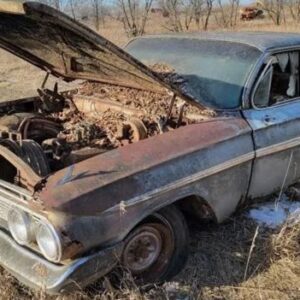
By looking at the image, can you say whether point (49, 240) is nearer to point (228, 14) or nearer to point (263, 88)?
point (263, 88)

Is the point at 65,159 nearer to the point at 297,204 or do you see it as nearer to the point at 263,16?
the point at 297,204

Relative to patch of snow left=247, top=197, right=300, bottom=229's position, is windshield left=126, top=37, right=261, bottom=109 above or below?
above

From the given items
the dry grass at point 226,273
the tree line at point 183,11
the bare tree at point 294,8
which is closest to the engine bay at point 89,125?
the dry grass at point 226,273

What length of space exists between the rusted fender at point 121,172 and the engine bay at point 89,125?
0.26 m

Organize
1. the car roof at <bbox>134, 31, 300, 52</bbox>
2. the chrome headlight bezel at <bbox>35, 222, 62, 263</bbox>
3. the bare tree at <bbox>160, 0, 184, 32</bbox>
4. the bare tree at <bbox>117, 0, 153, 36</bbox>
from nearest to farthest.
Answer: the chrome headlight bezel at <bbox>35, 222, 62, 263</bbox> → the car roof at <bbox>134, 31, 300, 52</bbox> → the bare tree at <bbox>117, 0, 153, 36</bbox> → the bare tree at <bbox>160, 0, 184, 32</bbox>

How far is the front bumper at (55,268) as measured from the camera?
2848 mm

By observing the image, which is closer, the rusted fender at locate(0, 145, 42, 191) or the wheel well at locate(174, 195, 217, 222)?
the rusted fender at locate(0, 145, 42, 191)

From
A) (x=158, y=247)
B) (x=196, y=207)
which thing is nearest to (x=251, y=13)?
(x=196, y=207)

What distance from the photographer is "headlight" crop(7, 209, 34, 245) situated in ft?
9.82

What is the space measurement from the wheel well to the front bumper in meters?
0.77

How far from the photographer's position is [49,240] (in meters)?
2.85

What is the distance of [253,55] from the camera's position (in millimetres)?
4219

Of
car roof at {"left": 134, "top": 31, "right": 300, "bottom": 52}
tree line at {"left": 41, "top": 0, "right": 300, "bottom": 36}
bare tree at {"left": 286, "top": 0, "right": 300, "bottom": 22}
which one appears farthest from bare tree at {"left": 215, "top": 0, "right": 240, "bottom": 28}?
car roof at {"left": 134, "top": 31, "right": 300, "bottom": 52}

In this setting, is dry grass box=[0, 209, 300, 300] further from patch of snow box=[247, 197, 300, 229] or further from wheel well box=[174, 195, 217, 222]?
wheel well box=[174, 195, 217, 222]
